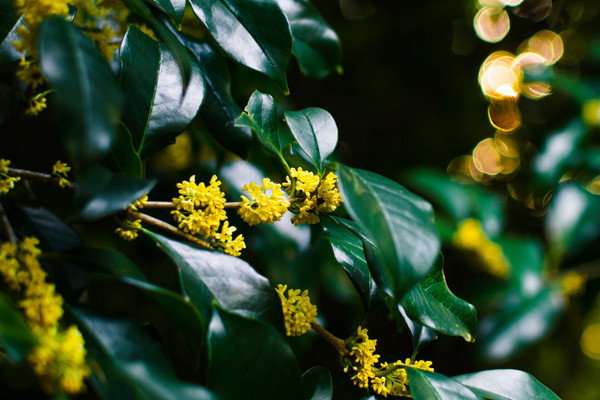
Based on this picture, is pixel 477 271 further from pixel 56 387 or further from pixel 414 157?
pixel 56 387

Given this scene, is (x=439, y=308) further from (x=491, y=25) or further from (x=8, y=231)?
(x=491, y=25)

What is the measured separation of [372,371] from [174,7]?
447mm

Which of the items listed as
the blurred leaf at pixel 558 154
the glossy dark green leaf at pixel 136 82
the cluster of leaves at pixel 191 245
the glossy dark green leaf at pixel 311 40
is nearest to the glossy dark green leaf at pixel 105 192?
the cluster of leaves at pixel 191 245

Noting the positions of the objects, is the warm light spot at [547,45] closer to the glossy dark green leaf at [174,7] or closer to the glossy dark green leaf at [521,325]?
the glossy dark green leaf at [521,325]

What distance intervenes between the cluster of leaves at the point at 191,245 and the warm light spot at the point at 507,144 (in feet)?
6.36

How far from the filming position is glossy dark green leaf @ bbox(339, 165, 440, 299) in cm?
35

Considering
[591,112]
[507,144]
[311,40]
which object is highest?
[311,40]

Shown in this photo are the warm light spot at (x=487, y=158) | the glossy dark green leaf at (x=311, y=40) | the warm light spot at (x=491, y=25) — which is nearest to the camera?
the glossy dark green leaf at (x=311, y=40)

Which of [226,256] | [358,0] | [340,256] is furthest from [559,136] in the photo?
[226,256]

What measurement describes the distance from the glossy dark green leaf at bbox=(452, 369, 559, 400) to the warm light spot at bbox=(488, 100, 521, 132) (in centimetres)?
198

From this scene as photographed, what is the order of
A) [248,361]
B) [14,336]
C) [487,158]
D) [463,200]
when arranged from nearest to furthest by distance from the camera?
[14,336], [248,361], [463,200], [487,158]

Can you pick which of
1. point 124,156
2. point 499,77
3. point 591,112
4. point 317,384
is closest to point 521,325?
point 591,112

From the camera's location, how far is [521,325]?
4.24 feet

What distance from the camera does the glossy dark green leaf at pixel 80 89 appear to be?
27 cm
